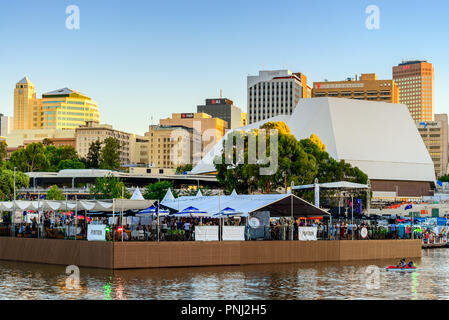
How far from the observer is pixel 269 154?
241ft

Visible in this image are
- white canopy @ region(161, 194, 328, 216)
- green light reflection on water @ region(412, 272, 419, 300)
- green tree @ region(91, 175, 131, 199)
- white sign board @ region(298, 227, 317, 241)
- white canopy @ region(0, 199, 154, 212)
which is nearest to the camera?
green light reflection on water @ region(412, 272, 419, 300)

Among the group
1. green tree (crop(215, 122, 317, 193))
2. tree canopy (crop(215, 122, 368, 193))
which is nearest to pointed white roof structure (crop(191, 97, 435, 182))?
tree canopy (crop(215, 122, 368, 193))

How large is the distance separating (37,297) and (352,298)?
488 inches

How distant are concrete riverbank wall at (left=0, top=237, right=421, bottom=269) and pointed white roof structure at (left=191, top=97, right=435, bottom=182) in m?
102

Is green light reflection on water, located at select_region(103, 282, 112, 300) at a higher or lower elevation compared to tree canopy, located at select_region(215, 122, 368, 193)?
lower

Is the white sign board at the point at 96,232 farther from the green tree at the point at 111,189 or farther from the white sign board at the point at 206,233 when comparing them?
the green tree at the point at 111,189

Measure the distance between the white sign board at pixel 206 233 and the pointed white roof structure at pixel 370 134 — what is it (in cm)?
10911

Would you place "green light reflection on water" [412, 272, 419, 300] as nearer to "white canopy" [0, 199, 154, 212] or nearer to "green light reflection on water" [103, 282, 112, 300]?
"green light reflection on water" [103, 282, 112, 300]

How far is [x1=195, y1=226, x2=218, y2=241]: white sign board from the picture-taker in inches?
1597

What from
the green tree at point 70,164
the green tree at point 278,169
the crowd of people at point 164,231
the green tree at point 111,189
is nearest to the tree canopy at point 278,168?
the green tree at point 278,169

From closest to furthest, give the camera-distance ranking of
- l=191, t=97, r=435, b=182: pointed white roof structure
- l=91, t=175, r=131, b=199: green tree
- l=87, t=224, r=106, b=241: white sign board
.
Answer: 1. l=87, t=224, r=106, b=241: white sign board
2. l=91, t=175, r=131, b=199: green tree
3. l=191, t=97, r=435, b=182: pointed white roof structure

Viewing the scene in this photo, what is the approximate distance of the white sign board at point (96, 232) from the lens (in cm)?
3828
